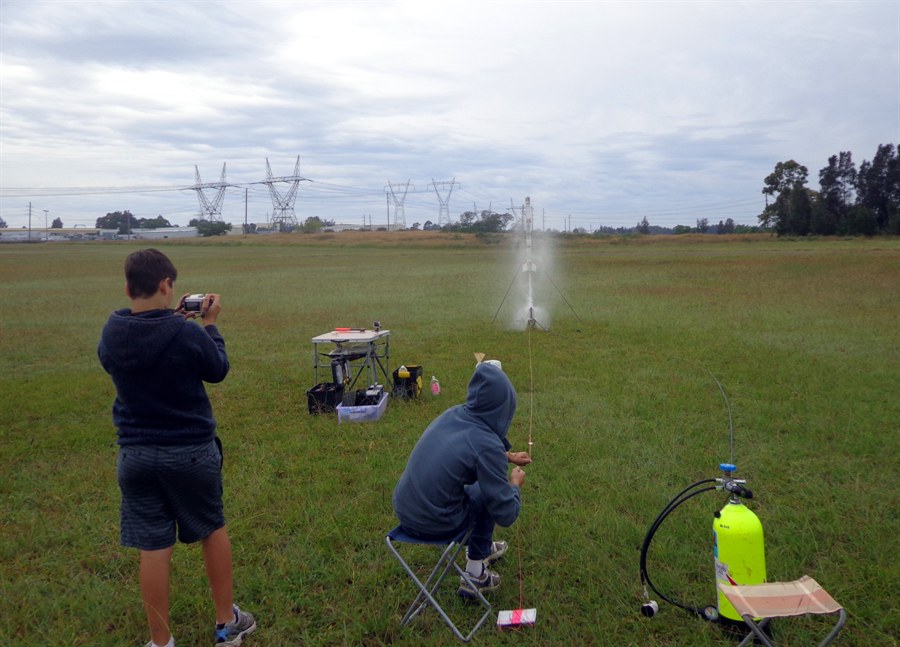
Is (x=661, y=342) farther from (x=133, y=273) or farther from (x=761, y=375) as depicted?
(x=133, y=273)

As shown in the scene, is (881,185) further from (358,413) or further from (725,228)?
(358,413)

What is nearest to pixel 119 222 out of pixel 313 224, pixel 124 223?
pixel 124 223

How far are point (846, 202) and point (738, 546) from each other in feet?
181

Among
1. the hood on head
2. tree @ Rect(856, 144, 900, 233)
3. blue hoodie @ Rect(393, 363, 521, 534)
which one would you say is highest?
tree @ Rect(856, 144, 900, 233)

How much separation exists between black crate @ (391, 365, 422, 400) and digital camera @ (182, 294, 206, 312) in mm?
4081

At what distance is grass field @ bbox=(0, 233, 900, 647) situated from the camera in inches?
126

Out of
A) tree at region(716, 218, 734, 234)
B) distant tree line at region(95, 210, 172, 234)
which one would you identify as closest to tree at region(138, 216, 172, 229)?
distant tree line at region(95, 210, 172, 234)

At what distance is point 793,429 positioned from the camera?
5.77 m

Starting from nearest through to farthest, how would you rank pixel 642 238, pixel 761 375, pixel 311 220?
pixel 761 375 < pixel 642 238 < pixel 311 220

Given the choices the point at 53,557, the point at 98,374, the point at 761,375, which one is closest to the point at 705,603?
the point at 53,557

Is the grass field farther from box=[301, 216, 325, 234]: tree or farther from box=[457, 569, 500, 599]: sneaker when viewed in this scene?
box=[301, 216, 325, 234]: tree

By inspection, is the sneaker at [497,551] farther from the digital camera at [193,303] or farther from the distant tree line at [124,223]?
the distant tree line at [124,223]

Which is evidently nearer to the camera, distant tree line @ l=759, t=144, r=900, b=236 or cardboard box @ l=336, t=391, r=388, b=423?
cardboard box @ l=336, t=391, r=388, b=423

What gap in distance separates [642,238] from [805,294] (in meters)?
30.3
